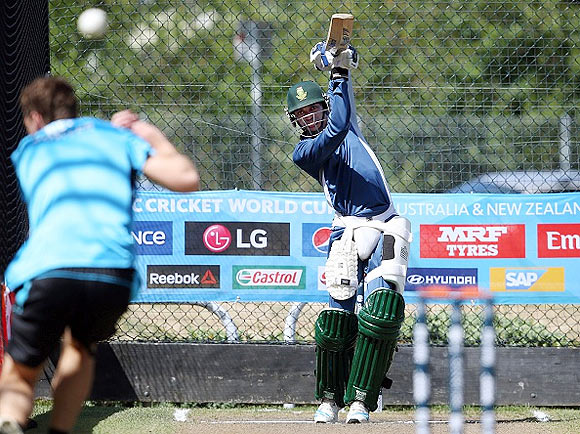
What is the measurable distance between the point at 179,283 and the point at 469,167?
7.52 ft

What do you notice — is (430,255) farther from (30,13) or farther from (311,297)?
(30,13)

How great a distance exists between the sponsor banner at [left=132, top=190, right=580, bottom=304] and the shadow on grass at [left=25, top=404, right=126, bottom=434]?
807 millimetres

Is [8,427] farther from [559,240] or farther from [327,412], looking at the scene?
[559,240]

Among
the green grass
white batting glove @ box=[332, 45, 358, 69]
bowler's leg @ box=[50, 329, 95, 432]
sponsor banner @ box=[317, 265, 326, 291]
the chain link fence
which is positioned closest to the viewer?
bowler's leg @ box=[50, 329, 95, 432]

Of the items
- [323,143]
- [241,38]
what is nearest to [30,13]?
[241,38]

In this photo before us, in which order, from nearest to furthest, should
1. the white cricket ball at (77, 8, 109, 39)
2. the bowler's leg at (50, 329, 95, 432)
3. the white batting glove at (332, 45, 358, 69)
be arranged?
the bowler's leg at (50, 329, 95, 432) → the white batting glove at (332, 45, 358, 69) → the white cricket ball at (77, 8, 109, 39)

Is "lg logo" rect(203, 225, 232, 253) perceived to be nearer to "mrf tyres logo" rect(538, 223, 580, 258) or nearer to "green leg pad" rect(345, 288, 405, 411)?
"green leg pad" rect(345, 288, 405, 411)

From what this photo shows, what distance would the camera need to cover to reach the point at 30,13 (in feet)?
22.4

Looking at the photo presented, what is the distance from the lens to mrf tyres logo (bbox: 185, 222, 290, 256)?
6.73 metres

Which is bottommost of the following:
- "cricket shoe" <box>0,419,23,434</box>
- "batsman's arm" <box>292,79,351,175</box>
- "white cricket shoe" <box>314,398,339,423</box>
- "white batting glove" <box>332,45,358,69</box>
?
"white cricket shoe" <box>314,398,339,423</box>

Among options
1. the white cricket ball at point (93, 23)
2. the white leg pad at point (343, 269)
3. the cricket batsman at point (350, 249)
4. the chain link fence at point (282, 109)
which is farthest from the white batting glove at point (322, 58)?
the white cricket ball at point (93, 23)

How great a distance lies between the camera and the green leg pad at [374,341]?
5.16 metres

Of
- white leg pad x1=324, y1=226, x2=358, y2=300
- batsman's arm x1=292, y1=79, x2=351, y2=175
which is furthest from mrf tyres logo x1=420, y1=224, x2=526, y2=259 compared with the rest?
batsman's arm x1=292, y1=79, x2=351, y2=175

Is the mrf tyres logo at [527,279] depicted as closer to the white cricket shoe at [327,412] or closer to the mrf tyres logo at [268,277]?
the mrf tyres logo at [268,277]
